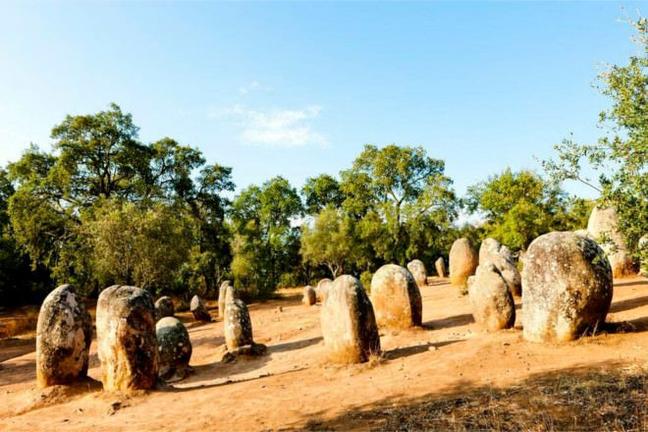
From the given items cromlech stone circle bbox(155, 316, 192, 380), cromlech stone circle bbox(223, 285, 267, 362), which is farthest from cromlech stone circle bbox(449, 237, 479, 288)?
cromlech stone circle bbox(155, 316, 192, 380)

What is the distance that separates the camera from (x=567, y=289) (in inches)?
372

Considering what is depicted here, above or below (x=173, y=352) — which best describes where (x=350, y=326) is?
above

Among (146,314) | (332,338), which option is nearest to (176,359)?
(146,314)

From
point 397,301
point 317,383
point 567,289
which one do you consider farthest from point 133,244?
point 567,289

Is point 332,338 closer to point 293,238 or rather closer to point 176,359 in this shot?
point 176,359

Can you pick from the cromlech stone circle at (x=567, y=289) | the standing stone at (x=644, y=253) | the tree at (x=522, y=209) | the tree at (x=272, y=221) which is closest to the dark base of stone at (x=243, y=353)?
the cromlech stone circle at (x=567, y=289)

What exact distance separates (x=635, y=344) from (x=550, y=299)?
5.67 feet

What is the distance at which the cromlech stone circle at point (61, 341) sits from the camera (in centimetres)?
1016

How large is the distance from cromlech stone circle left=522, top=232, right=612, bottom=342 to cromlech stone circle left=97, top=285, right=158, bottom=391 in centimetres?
873

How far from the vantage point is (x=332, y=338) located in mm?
10562

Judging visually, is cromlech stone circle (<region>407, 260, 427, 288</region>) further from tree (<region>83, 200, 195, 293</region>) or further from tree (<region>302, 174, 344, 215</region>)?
tree (<region>302, 174, 344, 215</region>)

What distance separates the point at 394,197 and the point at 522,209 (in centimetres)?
1523

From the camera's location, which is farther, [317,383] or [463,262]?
[463,262]

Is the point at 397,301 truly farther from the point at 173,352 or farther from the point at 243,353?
the point at 173,352
